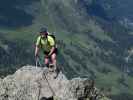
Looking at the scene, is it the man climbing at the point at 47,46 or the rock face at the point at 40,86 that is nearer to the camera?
the rock face at the point at 40,86

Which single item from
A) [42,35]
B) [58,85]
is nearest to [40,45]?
[42,35]

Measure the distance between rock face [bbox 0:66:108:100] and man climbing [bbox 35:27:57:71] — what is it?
4.75 feet

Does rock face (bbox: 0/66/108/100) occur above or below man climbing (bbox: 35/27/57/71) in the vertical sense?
below

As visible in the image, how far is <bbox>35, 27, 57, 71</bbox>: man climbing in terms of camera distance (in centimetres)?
3669

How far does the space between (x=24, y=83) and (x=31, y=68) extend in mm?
2208

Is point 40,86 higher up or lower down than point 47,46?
lower down

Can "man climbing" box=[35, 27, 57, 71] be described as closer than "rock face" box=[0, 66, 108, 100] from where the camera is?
No

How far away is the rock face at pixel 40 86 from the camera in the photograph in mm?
34031

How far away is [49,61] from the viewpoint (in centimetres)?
3828

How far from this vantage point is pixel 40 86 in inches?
1364

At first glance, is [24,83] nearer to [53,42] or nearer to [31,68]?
[31,68]

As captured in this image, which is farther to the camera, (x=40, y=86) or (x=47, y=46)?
(x=47, y=46)

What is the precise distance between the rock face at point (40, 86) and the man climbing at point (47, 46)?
145 cm

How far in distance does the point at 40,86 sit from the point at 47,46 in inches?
173
